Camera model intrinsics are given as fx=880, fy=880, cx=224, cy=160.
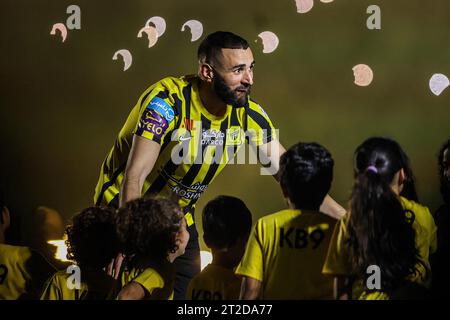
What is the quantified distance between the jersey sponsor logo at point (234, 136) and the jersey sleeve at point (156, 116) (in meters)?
0.27

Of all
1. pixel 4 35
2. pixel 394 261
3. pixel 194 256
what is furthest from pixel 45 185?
pixel 394 261

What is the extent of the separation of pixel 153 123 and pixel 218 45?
49 cm

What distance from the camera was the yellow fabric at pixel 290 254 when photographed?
124 inches

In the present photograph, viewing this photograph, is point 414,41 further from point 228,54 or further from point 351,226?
point 351,226

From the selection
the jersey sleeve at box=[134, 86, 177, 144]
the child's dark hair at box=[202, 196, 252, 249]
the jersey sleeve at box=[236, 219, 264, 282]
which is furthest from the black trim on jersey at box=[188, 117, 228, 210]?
the jersey sleeve at box=[236, 219, 264, 282]

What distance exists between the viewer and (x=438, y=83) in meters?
4.91

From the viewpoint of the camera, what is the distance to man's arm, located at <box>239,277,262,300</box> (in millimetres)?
3154

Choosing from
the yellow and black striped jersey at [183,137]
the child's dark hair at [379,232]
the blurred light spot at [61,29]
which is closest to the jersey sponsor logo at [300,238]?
the child's dark hair at [379,232]

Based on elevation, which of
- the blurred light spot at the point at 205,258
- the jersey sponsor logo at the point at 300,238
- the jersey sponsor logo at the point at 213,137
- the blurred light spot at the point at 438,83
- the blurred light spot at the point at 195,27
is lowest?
the blurred light spot at the point at 205,258

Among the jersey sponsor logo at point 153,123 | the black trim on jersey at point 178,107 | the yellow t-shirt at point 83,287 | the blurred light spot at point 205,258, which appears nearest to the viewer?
the yellow t-shirt at point 83,287

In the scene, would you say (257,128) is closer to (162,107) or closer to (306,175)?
(162,107)

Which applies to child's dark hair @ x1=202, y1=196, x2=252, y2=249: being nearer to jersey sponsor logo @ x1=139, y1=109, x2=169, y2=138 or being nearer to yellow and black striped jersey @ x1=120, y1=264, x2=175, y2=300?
yellow and black striped jersey @ x1=120, y1=264, x2=175, y2=300

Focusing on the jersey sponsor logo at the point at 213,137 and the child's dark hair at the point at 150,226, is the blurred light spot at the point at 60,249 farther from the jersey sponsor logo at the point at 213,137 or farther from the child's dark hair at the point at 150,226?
the child's dark hair at the point at 150,226
